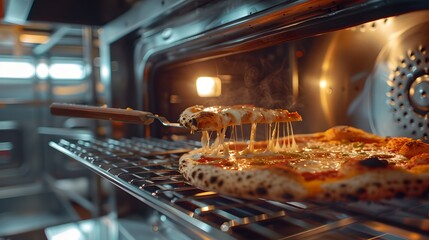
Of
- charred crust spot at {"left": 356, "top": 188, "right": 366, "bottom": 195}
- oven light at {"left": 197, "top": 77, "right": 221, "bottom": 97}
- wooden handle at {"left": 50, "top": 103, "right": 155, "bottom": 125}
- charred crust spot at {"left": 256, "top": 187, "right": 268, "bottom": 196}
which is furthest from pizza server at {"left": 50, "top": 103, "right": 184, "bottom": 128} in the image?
charred crust spot at {"left": 356, "top": 188, "right": 366, "bottom": 195}

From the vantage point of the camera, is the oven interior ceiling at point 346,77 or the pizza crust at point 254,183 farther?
the oven interior ceiling at point 346,77

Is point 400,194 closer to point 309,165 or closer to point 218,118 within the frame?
point 309,165

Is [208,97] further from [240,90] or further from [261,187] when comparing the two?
[261,187]

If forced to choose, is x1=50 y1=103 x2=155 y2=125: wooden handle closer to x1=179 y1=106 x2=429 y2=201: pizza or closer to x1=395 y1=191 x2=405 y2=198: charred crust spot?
x1=179 y1=106 x2=429 y2=201: pizza

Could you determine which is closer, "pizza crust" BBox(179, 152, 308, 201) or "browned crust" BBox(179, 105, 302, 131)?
"pizza crust" BBox(179, 152, 308, 201)

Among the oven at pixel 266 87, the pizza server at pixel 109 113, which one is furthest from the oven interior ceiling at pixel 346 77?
the pizza server at pixel 109 113

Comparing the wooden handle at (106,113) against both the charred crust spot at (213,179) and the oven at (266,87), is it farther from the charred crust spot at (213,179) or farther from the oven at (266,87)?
the charred crust spot at (213,179)

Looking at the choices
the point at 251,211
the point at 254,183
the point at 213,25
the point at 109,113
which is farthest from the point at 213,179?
the point at 213,25

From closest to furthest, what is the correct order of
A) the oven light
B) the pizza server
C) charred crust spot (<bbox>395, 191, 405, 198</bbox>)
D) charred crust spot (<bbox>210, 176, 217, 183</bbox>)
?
charred crust spot (<bbox>395, 191, 405, 198</bbox>), charred crust spot (<bbox>210, 176, 217, 183</bbox>), the pizza server, the oven light
